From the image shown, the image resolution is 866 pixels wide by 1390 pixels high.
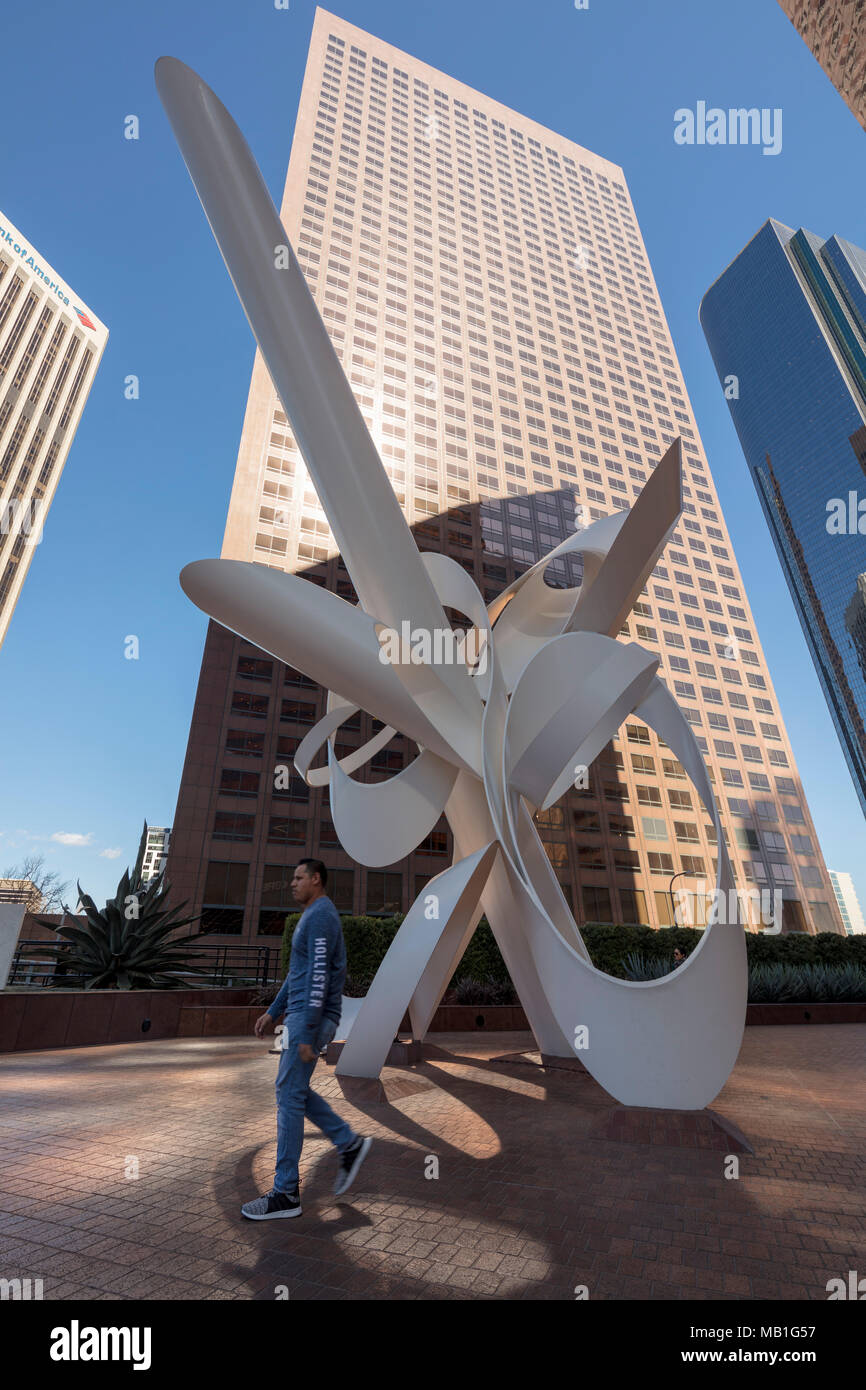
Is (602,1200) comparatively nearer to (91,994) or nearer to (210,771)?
(91,994)

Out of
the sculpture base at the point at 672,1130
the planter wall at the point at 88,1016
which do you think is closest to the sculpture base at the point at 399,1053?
the planter wall at the point at 88,1016

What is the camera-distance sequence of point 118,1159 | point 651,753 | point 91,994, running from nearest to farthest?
point 118,1159 → point 91,994 → point 651,753

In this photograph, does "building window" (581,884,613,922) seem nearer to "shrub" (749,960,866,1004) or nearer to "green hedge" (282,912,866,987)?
"green hedge" (282,912,866,987)

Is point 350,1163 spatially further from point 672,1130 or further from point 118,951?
point 118,951

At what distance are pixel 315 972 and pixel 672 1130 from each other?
351 cm

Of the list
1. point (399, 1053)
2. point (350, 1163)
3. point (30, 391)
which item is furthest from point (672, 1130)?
point (30, 391)

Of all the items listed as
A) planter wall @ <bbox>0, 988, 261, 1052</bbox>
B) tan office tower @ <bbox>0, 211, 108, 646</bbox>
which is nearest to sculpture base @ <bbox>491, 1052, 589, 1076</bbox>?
planter wall @ <bbox>0, 988, 261, 1052</bbox>

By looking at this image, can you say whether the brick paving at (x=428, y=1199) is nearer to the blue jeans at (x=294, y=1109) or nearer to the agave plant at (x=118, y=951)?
the blue jeans at (x=294, y=1109)

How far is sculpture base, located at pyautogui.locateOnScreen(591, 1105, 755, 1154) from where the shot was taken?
509 centimetres

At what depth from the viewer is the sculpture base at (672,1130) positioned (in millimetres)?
5094

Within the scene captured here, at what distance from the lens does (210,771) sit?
133ft

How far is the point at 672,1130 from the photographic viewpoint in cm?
531
